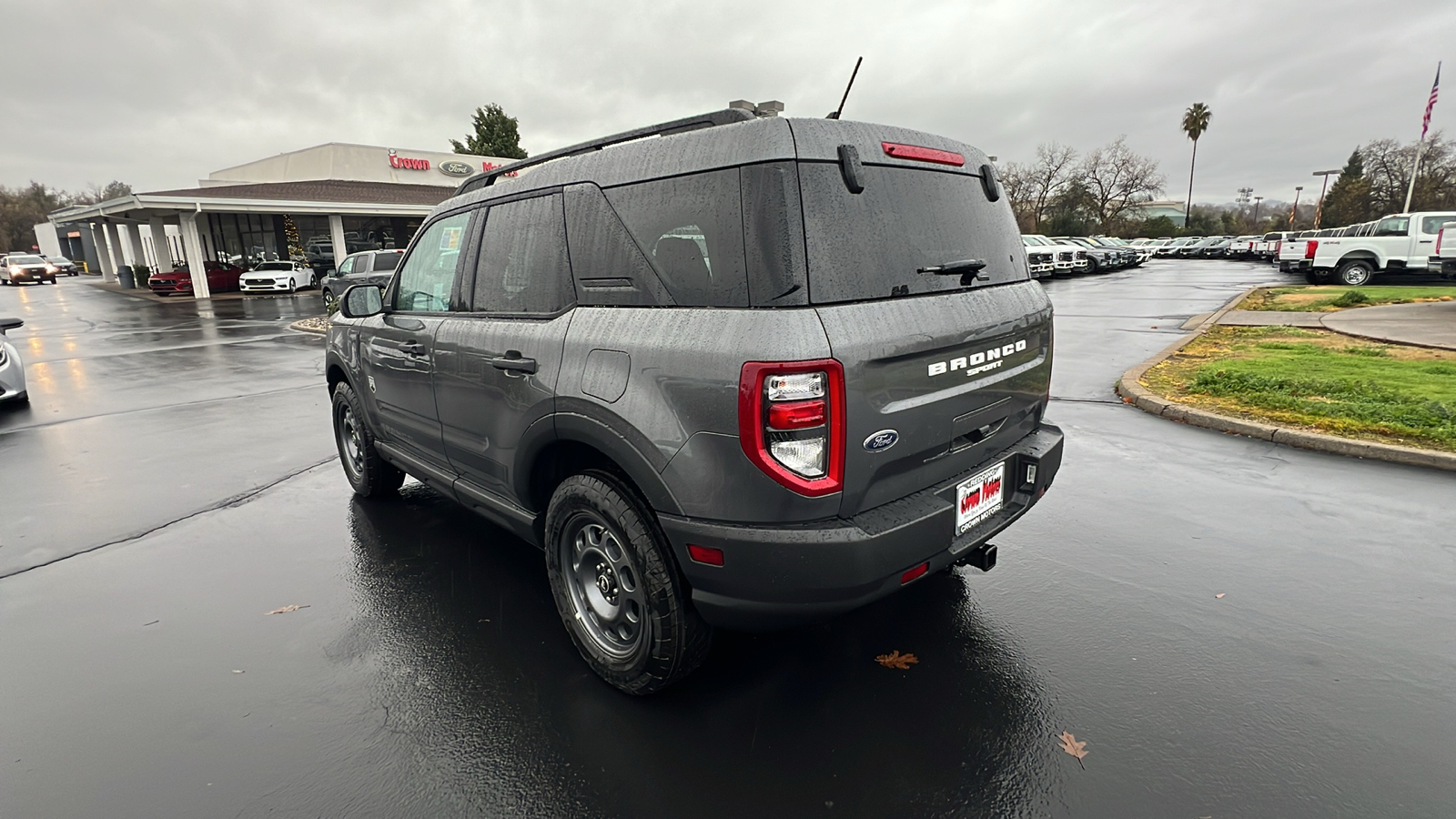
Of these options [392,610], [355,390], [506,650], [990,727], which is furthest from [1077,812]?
[355,390]

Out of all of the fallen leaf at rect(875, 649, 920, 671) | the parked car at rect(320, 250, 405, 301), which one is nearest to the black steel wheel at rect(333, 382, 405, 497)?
the fallen leaf at rect(875, 649, 920, 671)

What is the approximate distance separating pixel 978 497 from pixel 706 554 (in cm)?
114

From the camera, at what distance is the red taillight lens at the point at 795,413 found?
7.09ft

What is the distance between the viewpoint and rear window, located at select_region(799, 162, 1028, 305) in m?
2.29

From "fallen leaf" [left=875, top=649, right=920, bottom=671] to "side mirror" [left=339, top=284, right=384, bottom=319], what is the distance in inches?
141

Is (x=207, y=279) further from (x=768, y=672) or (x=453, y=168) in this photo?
(x=768, y=672)

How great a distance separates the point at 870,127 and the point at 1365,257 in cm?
2440

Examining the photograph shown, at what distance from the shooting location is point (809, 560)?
2252 millimetres

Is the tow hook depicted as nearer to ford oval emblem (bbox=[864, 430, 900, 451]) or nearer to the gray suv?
the gray suv

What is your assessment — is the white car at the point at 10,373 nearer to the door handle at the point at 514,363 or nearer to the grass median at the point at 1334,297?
the door handle at the point at 514,363

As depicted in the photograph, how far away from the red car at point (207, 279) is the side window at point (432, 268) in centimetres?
3409

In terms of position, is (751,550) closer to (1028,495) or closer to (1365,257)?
(1028,495)

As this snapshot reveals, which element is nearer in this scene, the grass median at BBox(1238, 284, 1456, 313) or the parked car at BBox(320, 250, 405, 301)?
the grass median at BBox(1238, 284, 1456, 313)

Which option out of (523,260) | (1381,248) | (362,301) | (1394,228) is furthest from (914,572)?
(1394,228)
